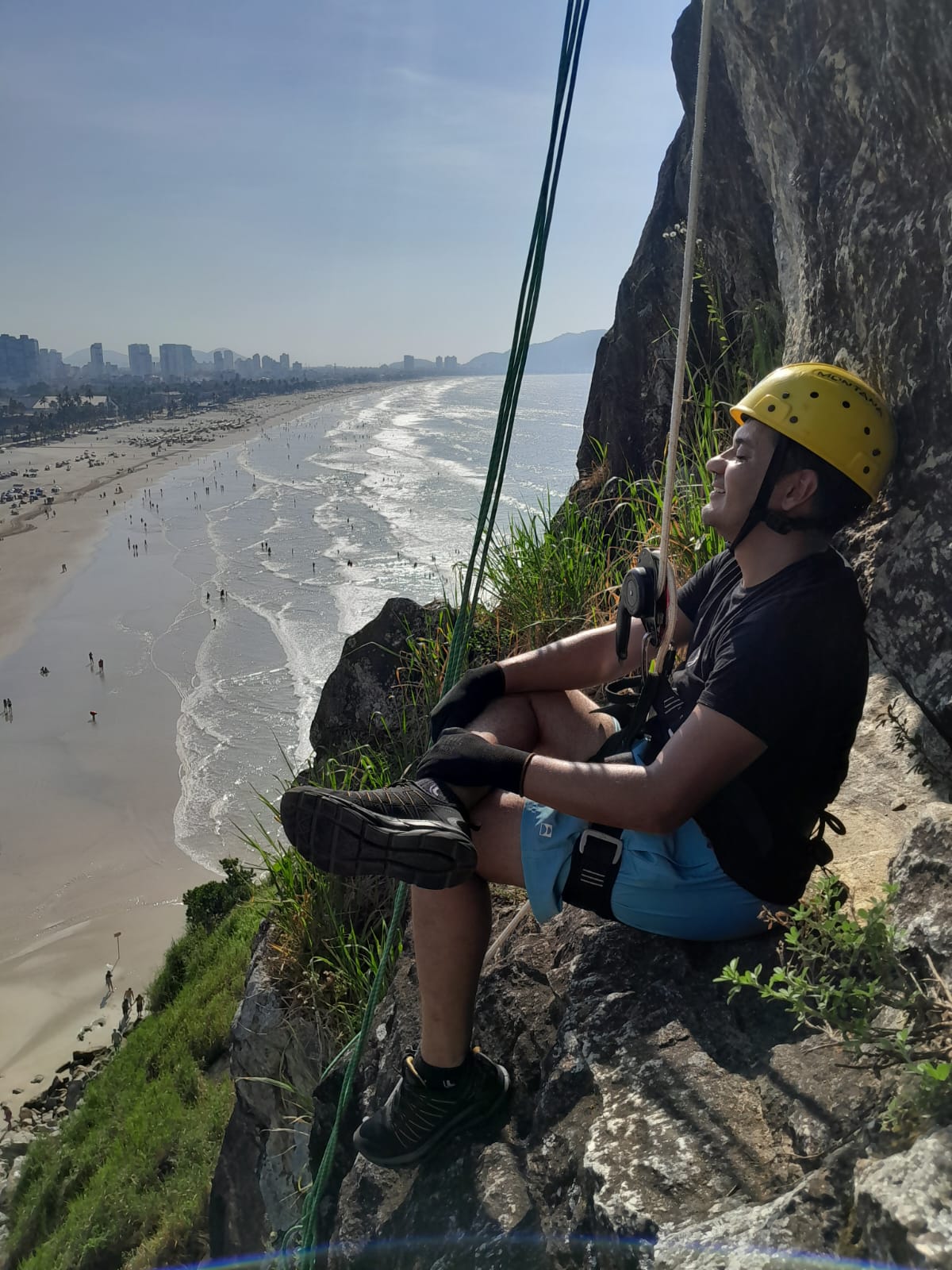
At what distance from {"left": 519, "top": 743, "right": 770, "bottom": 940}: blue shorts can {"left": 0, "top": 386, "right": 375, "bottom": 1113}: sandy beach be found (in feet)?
39.8

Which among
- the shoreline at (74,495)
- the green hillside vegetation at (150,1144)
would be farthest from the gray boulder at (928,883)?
the shoreline at (74,495)

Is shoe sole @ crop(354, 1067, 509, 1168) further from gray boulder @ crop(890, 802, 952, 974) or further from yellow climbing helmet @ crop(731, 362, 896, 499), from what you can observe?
yellow climbing helmet @ crop(731, 362, 896, 499)

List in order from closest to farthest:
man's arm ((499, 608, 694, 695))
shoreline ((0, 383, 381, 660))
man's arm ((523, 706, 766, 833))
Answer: man's arm ((523, 706, 766, 833))
man's arm ((499, 608, 694, 695))
shoreline ((0, 383, 381, 660))

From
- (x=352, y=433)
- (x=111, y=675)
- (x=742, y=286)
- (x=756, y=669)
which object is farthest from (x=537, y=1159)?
(x=352, y=433)

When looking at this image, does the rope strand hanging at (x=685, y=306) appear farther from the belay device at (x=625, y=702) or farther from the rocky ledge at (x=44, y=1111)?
the rocky ledge at (x=44, y=1111)

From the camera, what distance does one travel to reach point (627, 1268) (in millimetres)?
1650

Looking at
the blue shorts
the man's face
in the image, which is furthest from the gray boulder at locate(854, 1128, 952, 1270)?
the man's face

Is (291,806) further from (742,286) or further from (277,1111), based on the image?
(742,286)

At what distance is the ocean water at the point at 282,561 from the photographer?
63.9ft

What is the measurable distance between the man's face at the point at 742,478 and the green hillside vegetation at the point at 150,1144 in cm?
573

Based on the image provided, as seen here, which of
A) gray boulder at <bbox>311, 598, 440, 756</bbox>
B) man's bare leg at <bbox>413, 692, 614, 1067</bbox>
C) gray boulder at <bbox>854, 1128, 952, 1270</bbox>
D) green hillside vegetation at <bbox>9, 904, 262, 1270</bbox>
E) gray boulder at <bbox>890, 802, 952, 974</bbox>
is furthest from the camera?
green hillside vegetation at <bbox>9, 904, 262, 1270</bbox>

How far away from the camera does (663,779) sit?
202cm

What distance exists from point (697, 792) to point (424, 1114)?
1.15m

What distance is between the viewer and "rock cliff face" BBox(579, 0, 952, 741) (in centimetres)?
242
